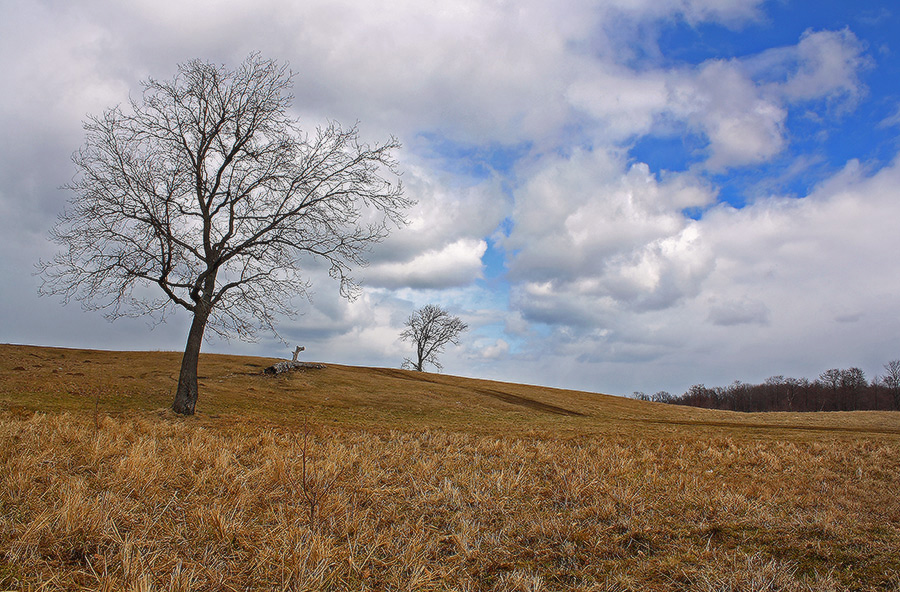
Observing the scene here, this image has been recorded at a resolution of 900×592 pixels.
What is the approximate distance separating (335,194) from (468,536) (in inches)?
777

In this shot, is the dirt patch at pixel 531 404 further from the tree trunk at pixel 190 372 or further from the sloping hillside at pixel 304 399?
the tree trunk at pixel 190 372

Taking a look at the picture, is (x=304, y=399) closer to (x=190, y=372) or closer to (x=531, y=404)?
(x=190, y=372)

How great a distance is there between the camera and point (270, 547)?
13.5 feet

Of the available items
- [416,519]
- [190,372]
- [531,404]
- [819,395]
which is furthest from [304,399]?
[819,395]

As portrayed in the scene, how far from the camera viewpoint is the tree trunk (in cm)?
1959

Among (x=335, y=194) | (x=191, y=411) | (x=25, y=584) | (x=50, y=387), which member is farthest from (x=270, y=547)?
(x=50, y=387)

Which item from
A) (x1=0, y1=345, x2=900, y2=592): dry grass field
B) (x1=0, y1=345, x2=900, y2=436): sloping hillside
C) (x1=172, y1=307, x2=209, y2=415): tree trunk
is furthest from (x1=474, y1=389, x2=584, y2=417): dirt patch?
(x1=0, y1=345, x2=900, y2=592): dry grass field

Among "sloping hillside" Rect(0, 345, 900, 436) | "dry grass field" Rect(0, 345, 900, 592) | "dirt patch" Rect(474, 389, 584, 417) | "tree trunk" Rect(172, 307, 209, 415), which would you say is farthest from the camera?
"dirt patch" Rect(474, 389, 584, 417)

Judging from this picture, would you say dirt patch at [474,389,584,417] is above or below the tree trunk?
below

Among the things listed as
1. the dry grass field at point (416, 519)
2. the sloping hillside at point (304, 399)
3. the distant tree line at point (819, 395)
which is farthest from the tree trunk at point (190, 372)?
the distant tree line at point (819, 395)

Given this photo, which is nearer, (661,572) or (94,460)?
(661,572)

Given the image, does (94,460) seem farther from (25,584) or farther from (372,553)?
(372,553)

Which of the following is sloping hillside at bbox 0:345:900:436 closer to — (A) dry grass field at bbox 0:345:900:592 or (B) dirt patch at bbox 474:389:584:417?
(B) dirt patch at bbox 474:389:584:417

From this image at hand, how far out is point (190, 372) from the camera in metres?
20.1
